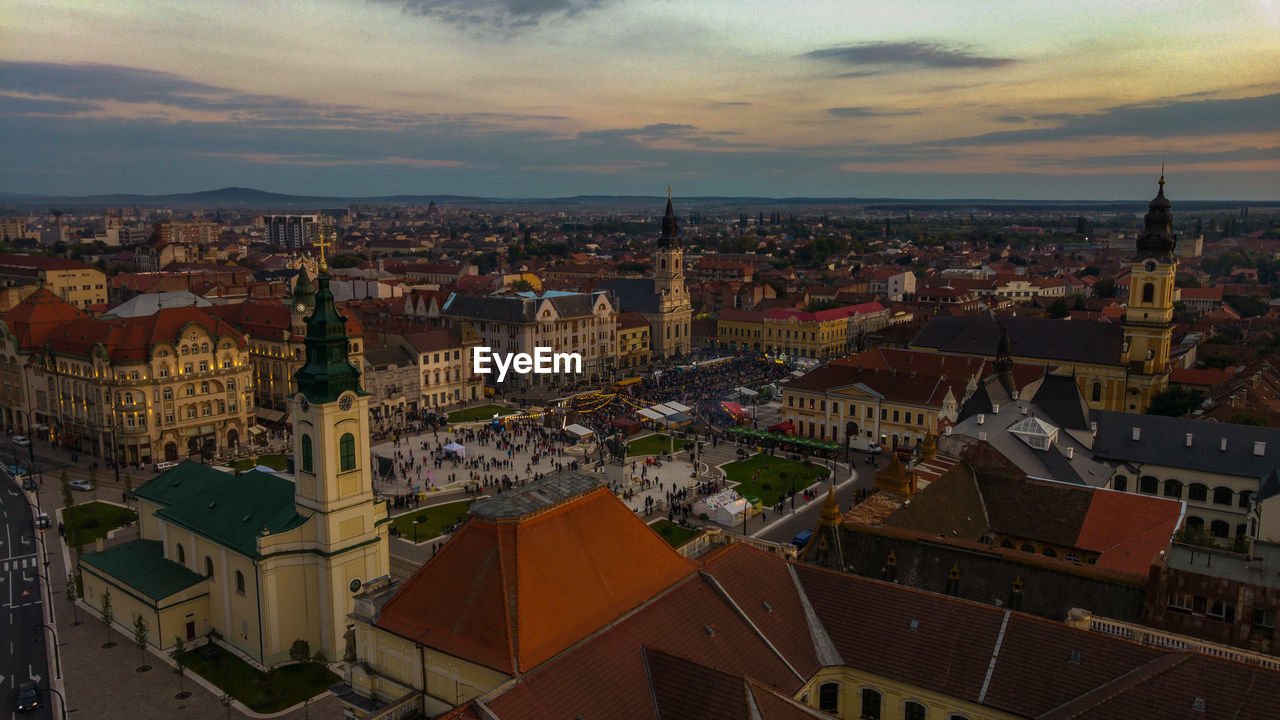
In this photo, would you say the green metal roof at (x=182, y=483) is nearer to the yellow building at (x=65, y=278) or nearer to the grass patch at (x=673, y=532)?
the grass patch at (x=673, y=532)

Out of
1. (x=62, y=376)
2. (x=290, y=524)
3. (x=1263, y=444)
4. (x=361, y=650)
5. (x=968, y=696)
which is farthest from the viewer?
(x=62, y=376)

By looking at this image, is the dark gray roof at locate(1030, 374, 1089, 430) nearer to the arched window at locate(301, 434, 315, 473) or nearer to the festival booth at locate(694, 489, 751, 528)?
the festival booth at locate(694, 489, 751, 528)

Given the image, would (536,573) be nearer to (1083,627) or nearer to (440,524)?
(1083,627)

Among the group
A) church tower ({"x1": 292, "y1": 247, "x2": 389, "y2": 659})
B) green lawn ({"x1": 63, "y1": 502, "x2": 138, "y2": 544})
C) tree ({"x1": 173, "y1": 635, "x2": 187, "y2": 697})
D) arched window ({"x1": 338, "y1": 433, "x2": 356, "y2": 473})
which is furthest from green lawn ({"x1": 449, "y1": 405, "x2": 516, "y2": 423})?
arched window ({"x1": 338, "y1": 433, "x2": 356, "y2": 473})

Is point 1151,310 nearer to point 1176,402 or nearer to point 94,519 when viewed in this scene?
point 1176,402

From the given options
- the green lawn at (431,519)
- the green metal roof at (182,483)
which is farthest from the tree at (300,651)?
the green lawn at (431,519)

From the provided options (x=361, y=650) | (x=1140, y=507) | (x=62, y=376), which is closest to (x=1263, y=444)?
(x=1140, y=507)

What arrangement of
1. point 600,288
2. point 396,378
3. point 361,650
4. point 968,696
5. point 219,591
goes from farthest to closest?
point 600,288, point 396,378, point 219,591, point 361,650, point 968,696
